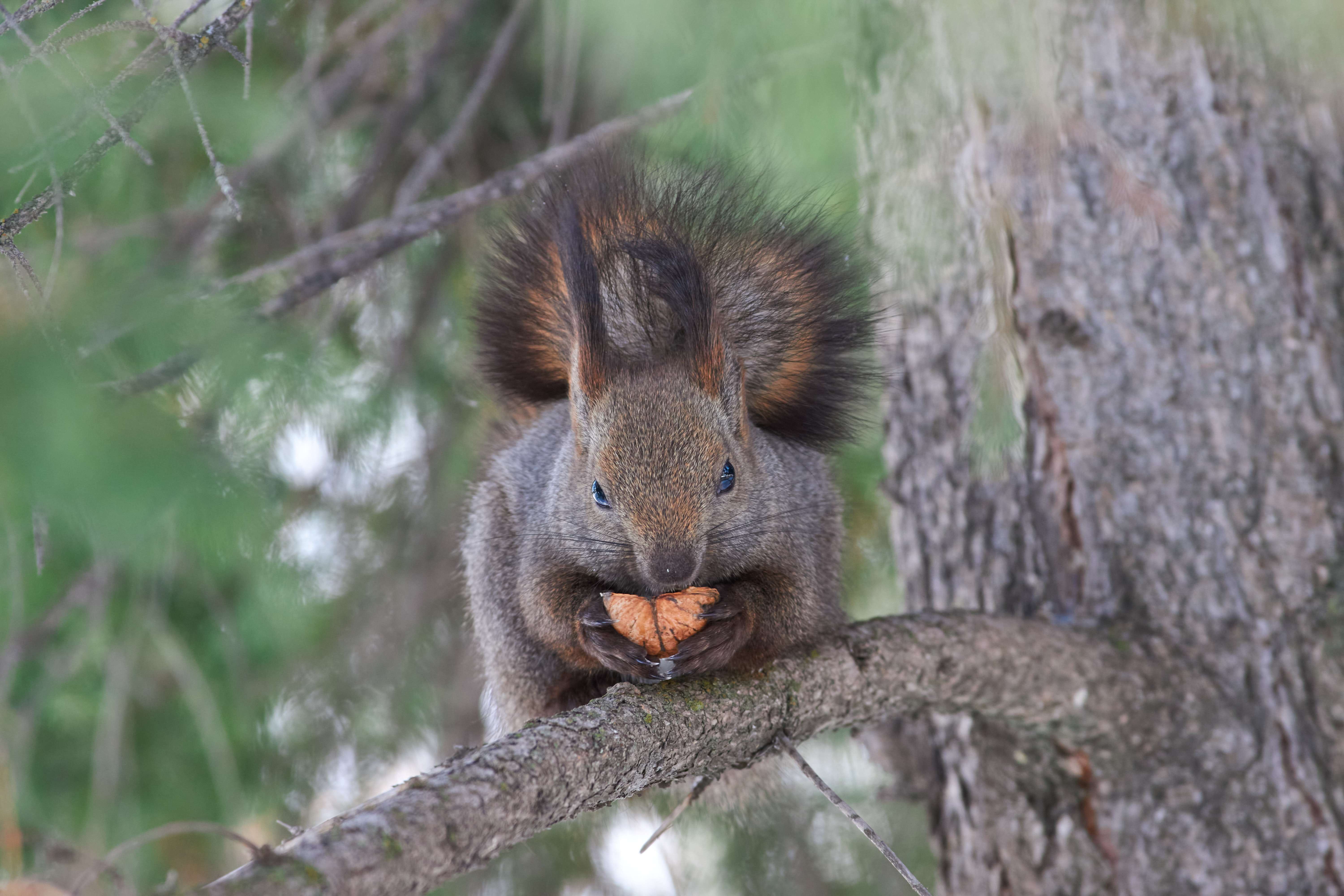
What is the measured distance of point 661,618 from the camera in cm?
161

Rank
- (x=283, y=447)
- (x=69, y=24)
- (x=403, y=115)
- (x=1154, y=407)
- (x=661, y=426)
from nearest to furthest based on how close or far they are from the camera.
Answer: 1. (x=69, y=24)
2. (x=661, y=426)
3. (x=1154, y=407)
4. (x=283, y=447)
5. (x=403, y=115)

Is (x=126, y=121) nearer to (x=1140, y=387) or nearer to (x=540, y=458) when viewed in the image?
(x=540, y=458)

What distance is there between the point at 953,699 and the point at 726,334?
0.79 meters

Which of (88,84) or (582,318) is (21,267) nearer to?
(88,84)

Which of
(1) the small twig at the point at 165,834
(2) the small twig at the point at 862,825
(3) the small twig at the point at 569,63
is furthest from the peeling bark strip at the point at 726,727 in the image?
(3) the small twig at the point at 569,63

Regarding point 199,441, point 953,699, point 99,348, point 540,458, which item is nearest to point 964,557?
point 953,699

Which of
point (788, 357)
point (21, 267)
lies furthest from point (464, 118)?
point (21, 267)

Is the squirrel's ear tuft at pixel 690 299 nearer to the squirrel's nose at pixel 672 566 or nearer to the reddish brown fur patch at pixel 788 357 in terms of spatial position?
the reddish brown fur patch at pixel 788 357

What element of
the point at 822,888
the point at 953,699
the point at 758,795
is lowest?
the point at 822,888

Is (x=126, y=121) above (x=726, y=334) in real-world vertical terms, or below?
above

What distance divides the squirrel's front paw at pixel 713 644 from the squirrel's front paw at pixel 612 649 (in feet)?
0.11

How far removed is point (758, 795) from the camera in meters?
2.27

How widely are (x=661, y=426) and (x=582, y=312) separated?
0.24 metres

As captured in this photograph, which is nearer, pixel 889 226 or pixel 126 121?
pixel 126 121
